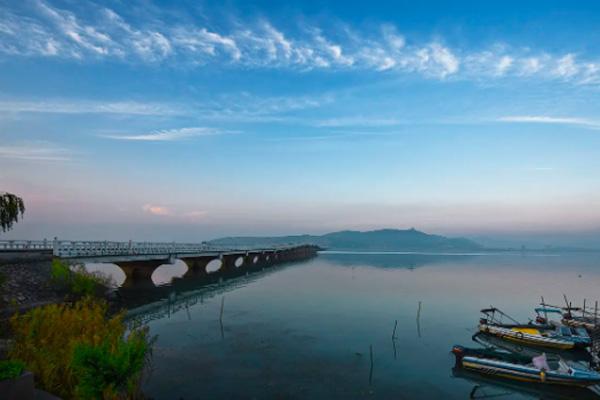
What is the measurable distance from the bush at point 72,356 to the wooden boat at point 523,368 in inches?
734

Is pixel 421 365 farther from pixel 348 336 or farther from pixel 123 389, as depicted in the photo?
pixel 123 389

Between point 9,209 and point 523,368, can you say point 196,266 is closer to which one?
point 9,209

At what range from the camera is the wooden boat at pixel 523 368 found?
20.0 m

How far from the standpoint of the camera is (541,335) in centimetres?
3025

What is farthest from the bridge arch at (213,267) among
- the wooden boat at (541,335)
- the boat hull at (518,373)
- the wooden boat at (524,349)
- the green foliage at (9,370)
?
the green foliage at (9,370)

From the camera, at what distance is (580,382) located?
1981 centimetres

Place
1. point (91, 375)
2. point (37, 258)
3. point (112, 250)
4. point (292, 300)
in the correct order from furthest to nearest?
point (292, 300), point (112, 250), point (37, 258), point (91, 375)

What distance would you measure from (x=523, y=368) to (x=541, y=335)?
11850 millimetres

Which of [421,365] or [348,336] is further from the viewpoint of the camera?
[348,336]

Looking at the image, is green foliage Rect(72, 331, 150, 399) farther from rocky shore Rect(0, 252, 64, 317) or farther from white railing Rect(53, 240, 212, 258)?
white railing Rect(53, 240, 212, 258)

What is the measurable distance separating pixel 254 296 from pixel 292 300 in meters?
5.61

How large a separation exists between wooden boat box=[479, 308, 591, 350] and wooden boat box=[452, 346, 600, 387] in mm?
7913

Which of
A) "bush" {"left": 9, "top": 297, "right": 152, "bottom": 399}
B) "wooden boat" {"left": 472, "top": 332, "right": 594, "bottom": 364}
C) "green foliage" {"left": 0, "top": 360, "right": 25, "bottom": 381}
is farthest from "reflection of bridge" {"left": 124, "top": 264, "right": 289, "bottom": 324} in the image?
"wooden boat" {"left": 472, "top": 332, "right": 594, "bottom": 364}

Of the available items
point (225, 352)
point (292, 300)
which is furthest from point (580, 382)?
point (292, 300)
